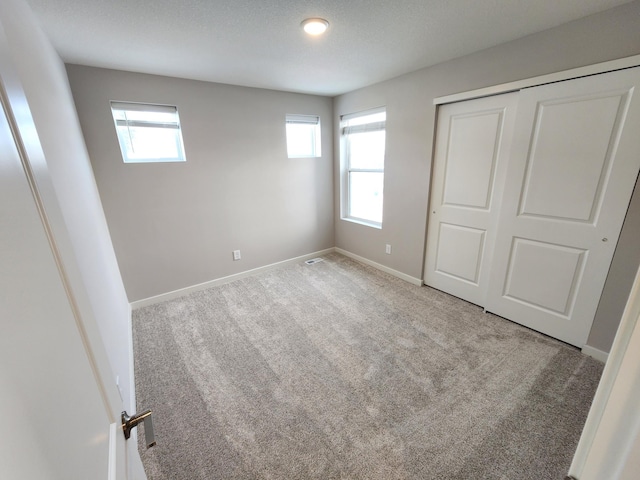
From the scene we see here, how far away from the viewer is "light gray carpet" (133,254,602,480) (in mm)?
1351

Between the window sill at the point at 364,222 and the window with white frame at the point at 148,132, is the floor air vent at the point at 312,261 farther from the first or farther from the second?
the window with white frame at the point at 148,132

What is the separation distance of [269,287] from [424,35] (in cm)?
277

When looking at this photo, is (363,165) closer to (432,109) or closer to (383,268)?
(432,109)

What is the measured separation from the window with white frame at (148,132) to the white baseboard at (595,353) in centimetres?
390

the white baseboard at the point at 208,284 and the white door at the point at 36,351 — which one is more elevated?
the white door at the point at 36,351

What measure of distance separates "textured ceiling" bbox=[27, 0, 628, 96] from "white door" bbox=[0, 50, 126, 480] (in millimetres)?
1516

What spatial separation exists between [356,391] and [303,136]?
3.12 metres

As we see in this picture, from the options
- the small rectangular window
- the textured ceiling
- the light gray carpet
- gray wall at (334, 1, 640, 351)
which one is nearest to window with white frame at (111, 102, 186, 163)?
the textured ceiling

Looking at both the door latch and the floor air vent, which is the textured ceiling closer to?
the door latch

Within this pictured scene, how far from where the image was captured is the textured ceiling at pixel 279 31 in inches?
59.7

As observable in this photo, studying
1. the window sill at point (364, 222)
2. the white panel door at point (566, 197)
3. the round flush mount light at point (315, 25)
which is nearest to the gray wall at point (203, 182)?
the window sill at point (364, 222)

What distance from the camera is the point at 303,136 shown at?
3.67m

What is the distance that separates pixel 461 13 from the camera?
64.1 inches

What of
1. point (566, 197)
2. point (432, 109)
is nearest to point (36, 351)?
point (566, 197)
